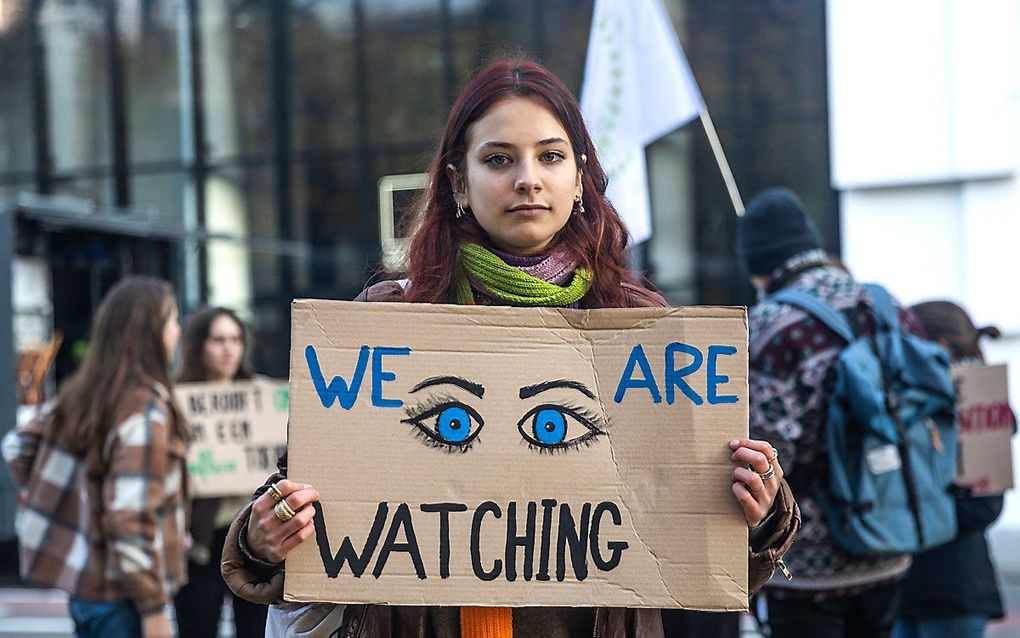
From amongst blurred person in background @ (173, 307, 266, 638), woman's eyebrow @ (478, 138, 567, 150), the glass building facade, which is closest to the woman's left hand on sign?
woman's eyebrow @ (478, 138, 567, 150)

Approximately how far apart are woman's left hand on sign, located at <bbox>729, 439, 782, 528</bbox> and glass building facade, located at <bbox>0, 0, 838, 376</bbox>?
390 inches

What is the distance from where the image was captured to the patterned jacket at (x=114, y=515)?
168 inches

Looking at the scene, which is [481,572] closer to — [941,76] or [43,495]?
[43,495]

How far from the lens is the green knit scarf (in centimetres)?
221

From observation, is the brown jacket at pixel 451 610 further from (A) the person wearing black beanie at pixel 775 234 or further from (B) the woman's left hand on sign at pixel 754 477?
(A) the person wearing black beanie at pixel 775 234

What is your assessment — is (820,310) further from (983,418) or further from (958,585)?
(983,418)

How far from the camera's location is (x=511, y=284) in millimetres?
2211

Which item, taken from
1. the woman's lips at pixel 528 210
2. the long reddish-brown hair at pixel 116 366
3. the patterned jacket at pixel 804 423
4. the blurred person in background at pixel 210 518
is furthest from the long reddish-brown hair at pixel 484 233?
the blurred person in background at pixel 210 518

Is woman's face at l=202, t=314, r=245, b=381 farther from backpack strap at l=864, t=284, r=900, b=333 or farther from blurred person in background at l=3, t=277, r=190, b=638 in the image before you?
backpack strap at l=864, t=284, r=900, b=333

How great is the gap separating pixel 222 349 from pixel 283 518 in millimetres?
3955

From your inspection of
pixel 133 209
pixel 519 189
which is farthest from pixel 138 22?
pixel 519 189

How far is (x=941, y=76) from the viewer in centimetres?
1040

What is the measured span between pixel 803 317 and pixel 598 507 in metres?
1.91

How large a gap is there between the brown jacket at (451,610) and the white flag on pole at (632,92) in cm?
292
